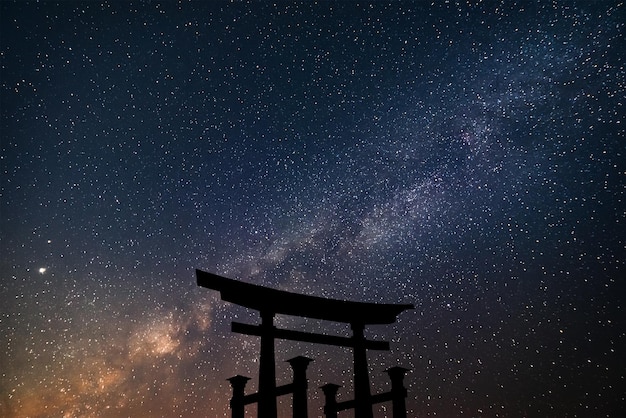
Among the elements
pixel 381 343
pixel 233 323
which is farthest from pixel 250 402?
pixel 381 343

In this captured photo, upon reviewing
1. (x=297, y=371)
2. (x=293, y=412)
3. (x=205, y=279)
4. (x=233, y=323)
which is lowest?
(x=293, y=412)

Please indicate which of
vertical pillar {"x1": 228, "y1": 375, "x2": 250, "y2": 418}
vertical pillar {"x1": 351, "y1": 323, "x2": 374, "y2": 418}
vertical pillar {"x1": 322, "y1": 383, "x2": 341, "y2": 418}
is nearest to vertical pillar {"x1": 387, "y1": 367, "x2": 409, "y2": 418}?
vertical pillar {"x1": 351, "y1": 323, "x2": 374, "y2": 418}

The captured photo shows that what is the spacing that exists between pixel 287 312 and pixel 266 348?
3.16 ft

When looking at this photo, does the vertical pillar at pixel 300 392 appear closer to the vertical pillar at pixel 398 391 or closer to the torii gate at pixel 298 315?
the torii gate at pixel 298 315

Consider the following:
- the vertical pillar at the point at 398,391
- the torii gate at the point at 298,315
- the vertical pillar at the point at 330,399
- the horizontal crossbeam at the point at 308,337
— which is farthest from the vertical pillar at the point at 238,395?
the vertical pillar at the point at 398,391

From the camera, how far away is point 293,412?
8.20 meters

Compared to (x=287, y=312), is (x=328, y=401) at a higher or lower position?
lower

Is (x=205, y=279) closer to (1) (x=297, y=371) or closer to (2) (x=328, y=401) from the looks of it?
(1) (x=297, y=371)

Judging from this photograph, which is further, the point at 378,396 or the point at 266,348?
the point at 378,396

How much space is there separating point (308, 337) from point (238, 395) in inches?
70.1

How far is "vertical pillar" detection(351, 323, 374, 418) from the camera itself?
9016mm

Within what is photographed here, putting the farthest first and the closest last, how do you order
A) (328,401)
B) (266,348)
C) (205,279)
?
(328,401), (266,348), (205,279)

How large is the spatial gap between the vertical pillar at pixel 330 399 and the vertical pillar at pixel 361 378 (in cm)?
69

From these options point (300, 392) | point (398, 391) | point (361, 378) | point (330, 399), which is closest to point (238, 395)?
point (300, 392)
